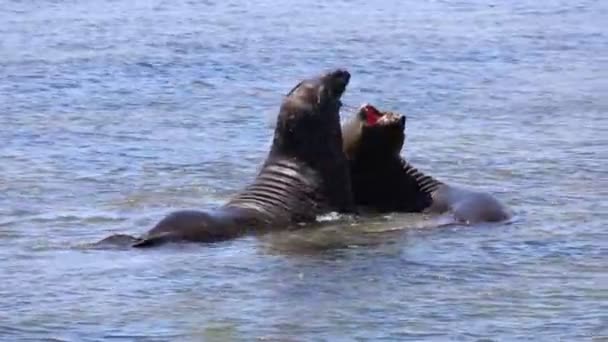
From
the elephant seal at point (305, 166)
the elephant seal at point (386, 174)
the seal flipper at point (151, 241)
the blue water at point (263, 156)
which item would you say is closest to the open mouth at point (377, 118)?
the elephant seal at point (386, 174)

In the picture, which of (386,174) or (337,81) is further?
(386,174)

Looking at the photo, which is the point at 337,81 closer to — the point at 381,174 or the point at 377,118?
the point at 377,118

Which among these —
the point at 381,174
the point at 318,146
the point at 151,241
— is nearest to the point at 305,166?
the point at 318,146

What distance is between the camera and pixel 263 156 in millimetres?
14477

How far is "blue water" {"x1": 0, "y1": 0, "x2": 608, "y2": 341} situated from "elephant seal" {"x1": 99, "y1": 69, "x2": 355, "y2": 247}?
23cm

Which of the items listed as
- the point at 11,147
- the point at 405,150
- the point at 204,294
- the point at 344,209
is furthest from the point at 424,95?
the point at 204,294

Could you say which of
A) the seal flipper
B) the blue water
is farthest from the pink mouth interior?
the seal flipper

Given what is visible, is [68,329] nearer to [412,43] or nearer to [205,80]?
[205,80]

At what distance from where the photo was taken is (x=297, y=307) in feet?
31.0

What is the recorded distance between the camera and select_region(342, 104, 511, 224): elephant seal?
12211mm

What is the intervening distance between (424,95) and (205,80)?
7.63 feet

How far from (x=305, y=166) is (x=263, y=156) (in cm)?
241

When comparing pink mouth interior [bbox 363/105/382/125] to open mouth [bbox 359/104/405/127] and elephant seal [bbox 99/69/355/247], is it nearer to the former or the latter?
open mouth [bbox 359/104/405/127]

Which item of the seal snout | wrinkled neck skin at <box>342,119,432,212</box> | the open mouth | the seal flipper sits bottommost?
the seal flipper
